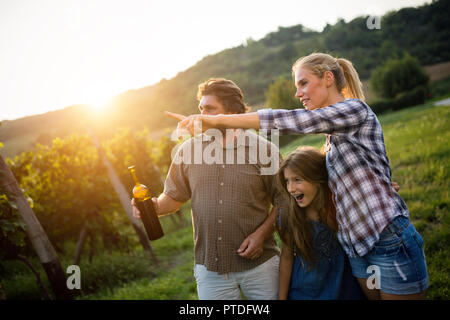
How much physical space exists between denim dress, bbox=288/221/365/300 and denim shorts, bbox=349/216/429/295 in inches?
10.7

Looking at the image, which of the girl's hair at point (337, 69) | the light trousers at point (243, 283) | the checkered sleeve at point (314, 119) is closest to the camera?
the checkered sleeve at point (314, 119)

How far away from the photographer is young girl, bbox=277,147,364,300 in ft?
6.26

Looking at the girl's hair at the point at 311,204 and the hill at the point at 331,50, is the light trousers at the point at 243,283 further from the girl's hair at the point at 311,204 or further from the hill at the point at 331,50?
the hill at the point at 331,50

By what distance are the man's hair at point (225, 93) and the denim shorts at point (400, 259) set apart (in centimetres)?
147

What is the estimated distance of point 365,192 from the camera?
5.33 ft

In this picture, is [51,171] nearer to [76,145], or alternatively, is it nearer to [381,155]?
[76,145]

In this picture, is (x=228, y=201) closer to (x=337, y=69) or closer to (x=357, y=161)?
(x=357, y=161)

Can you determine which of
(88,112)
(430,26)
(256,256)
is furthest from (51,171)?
(430,26)

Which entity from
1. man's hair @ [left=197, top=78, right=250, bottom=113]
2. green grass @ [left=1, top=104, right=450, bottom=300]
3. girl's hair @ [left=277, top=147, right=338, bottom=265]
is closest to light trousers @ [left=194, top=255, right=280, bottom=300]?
girl's hair @ [left=277, top=147, right=338, bottom=265]

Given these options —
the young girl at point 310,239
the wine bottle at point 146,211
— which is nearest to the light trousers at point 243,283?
the young girl at point 310,239

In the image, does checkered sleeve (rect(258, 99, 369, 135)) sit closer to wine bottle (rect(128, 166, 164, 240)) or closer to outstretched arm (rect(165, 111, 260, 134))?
outstretched arm (rect(165, 111, 260, 134))

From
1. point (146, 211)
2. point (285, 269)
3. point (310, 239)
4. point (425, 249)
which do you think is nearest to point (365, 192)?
point (310, 239)

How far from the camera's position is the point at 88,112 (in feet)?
26.1

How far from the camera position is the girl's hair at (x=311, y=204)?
1948 mm
